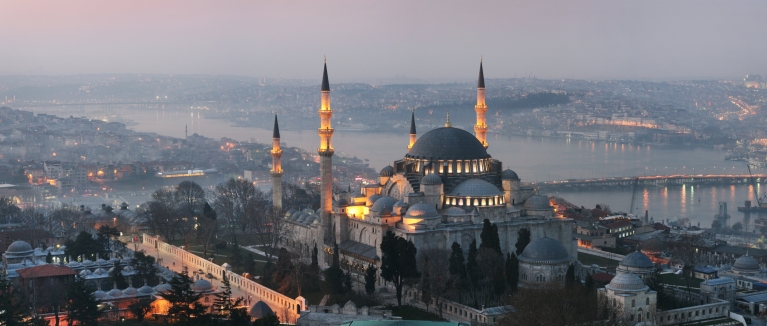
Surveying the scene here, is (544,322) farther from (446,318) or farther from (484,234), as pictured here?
(484,234)

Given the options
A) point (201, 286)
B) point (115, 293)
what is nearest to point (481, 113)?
point (201, 286)

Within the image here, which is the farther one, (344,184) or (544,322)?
(344,184)

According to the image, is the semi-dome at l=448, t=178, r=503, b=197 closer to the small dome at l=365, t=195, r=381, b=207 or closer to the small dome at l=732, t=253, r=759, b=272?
the small dome at l=365, t=195, r=381, b=207

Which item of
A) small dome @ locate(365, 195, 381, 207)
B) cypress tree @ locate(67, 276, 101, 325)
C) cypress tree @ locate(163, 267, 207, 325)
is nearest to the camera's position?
cypress tree @ locate(163, 267, 207, 325)

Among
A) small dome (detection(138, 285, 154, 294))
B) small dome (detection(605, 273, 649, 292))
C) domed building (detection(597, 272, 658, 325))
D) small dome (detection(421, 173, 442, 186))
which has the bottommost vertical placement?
small dome (detection(138, 285, 154, 294))

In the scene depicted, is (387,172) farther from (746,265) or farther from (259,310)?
(746,265)

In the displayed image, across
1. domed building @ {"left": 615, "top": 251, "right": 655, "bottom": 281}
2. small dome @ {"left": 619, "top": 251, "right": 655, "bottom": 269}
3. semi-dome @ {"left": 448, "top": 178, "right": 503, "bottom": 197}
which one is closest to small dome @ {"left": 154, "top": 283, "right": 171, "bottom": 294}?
semi-dome @ {"left": 448, "top": 178, "right": 503, "bottom": 197}

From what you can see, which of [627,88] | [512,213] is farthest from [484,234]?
[627,88]
